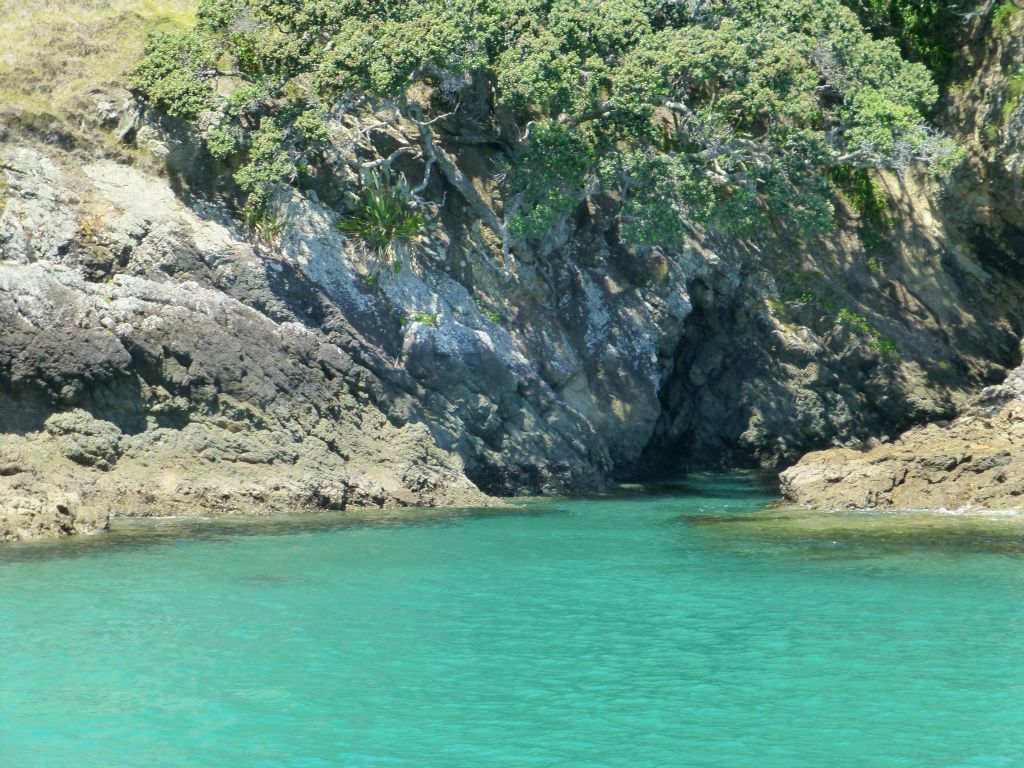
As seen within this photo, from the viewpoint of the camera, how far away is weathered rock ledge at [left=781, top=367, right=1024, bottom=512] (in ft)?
96.6

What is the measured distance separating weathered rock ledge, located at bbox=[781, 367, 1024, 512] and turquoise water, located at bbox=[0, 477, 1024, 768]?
11.3 feet

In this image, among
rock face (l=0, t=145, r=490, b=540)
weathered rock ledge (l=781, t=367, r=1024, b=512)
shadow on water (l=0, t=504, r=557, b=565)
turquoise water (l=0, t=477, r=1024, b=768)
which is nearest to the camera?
turquoise water (l=0, t=477, r=1024, b=768)

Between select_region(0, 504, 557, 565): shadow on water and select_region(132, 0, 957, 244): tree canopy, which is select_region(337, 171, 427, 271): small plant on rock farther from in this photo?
select_region(0, 504, 557, 565): shadow on water

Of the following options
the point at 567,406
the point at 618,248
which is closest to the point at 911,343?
the point at 618,248

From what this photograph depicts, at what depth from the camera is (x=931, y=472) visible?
30.7m

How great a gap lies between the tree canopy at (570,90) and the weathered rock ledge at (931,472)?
22.2ft

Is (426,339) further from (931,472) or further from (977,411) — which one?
(977,411)

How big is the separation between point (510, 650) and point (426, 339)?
1714 cm

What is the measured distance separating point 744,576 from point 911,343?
2270cm

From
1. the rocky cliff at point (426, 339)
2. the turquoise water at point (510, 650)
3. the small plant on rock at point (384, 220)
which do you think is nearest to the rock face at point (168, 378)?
the rocky cliff at point (426, 339)

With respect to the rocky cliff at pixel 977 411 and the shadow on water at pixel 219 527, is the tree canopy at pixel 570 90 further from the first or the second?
the shadow on water at pixel 219 527

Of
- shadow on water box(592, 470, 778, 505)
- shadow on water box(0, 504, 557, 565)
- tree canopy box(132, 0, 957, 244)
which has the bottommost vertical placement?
shadow on water box(0, 504, 557, 565)

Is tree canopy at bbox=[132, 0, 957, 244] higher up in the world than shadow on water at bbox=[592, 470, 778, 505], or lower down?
higher up

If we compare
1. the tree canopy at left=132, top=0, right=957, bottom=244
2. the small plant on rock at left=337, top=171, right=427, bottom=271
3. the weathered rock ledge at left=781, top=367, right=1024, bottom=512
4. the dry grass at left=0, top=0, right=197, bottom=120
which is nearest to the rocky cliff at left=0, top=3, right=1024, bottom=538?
the small plant on rock at left=337, top=171, right=427, bottom=271
